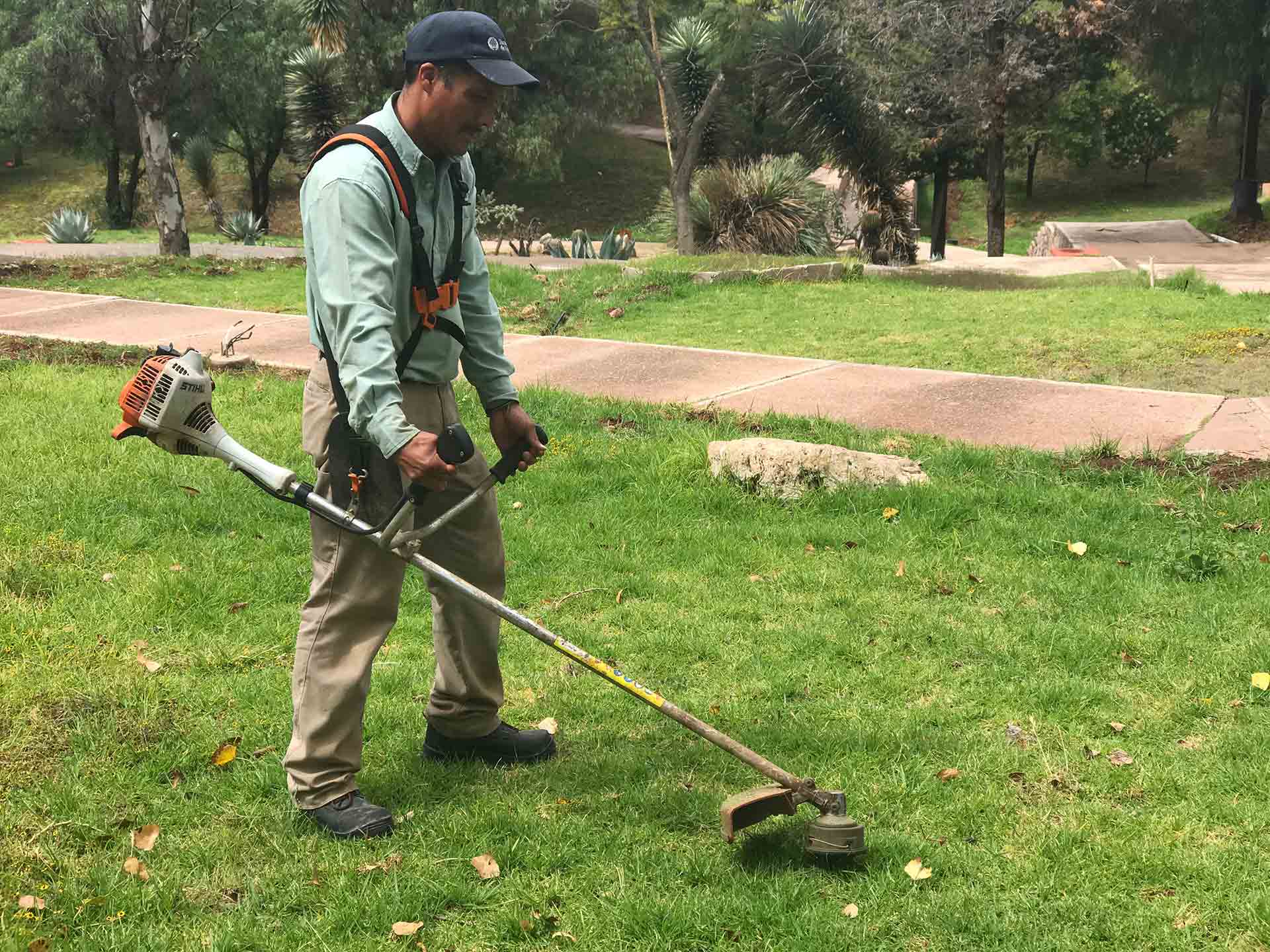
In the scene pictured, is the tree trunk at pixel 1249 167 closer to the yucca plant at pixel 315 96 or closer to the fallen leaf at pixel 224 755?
the yucca plant at pixel 315 96

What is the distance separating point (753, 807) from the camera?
313 cm

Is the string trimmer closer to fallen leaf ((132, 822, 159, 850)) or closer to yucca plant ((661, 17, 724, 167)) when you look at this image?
fallen leaf ((132, 822, 159, 850))

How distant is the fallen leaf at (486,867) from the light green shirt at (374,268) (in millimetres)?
1058

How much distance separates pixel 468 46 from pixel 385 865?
6.61ft

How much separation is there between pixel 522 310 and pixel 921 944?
9387mm

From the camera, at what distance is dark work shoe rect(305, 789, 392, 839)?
328cm

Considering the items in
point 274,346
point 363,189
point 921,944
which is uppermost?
point 363,189

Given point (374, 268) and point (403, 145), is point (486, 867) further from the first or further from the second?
point (403, 145)

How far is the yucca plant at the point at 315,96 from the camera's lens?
23.5m

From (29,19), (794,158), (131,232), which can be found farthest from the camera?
(29,19)

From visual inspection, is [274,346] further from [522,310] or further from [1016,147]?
[1016,147]

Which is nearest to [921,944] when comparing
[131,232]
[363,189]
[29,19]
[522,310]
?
[363,189]

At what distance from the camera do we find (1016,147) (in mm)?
37688

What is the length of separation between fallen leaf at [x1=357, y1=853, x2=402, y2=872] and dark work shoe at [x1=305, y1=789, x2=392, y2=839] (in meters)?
0.10
